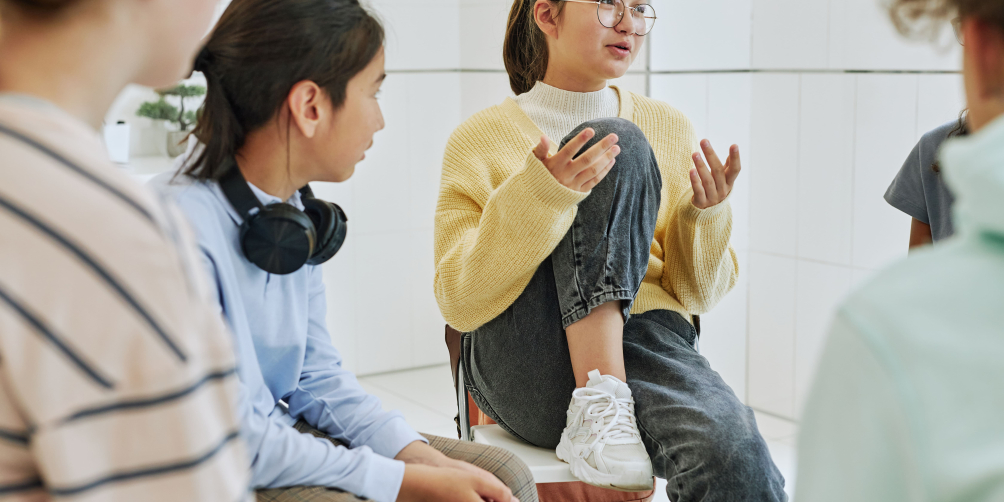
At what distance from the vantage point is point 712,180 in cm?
141

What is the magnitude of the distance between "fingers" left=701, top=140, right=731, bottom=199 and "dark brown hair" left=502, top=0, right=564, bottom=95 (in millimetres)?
405

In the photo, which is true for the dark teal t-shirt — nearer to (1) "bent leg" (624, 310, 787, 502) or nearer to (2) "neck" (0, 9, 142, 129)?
(1) "bent leg" (624, 310, 787, 502)

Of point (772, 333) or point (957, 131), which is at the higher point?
point (957, 131)

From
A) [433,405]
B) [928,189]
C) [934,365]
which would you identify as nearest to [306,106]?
[934,365]

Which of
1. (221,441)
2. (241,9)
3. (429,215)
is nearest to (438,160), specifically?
→ (429,215)

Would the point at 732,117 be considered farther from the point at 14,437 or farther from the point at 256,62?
the point at 14,437

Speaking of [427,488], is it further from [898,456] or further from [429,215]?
[429,215]

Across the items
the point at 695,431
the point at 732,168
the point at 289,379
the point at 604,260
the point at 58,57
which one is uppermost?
the point at 58,57

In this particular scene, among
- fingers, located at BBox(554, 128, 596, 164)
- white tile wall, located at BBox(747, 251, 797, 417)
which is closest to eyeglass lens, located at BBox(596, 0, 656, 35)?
fingers, located at BBox(554, 128, 596, 164)

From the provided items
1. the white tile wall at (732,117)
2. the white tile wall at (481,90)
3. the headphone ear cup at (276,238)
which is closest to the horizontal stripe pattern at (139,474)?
the headphone ear cup at (276,238)

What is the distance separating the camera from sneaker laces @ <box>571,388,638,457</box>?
1.23m

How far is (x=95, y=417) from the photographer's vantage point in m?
0.51

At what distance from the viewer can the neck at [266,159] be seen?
1084mm

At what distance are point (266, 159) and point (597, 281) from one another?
50 cm
